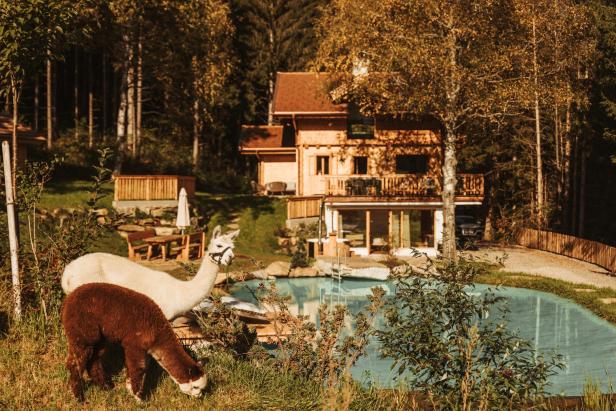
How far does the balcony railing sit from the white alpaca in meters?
24.2

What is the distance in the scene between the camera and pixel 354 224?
3394cm

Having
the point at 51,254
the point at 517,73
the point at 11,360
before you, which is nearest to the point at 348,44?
the point at 517,73

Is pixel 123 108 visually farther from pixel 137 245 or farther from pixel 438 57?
pixel 438 57

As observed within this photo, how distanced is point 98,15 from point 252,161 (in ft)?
70.0

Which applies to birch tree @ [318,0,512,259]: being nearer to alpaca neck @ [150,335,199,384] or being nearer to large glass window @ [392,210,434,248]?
large glass window @ [392,210,434,248]

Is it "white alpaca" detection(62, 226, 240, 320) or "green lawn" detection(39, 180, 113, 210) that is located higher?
"green lawn" detection(39, 180, 113, 210)

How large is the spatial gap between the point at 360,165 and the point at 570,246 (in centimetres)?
1165

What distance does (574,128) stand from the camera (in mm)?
34844

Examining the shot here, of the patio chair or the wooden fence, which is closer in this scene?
the wooden fence

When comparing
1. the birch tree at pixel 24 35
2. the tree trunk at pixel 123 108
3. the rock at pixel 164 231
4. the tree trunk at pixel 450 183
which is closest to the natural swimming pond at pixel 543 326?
the tree trunk at pixel 450 183

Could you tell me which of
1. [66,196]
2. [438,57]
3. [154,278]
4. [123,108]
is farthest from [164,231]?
[154,278]

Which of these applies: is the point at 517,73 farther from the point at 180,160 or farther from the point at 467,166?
the point at 180,160

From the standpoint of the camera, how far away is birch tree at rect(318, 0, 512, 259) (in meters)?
26.8

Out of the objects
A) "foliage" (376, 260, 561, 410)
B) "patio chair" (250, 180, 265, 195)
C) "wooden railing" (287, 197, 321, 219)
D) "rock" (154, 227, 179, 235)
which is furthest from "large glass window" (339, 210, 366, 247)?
"foliage" (376, 260, 561, 410)
